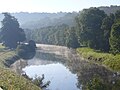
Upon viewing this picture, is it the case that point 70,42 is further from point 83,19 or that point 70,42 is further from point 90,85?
point 90,85

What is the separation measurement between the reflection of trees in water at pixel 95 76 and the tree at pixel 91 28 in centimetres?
1842

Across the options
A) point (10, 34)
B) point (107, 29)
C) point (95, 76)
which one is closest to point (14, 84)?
point (95, 76)

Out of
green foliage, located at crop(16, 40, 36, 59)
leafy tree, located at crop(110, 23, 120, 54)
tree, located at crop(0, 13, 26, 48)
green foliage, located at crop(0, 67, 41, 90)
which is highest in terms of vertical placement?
green foliage, located at crop(0, 67, 41, 90)

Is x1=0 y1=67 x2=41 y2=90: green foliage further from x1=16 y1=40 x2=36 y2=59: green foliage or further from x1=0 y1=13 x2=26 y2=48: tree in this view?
x1=0 y1=13 x2=26 y2=48: tree

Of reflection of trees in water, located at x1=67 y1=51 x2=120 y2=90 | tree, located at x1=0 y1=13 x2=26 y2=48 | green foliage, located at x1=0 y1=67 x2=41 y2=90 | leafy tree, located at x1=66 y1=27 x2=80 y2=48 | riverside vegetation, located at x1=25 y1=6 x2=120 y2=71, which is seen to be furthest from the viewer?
leafy tree, located at x1=66 y1=27 x2=80 y2=48

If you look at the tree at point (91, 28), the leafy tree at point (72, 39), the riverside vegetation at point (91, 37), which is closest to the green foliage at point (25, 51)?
the riverside vegetation at point (91, 37)

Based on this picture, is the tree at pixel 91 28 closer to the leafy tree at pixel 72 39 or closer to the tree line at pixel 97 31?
the tree line at pixel 97 31

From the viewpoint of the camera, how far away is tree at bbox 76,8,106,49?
108062mm

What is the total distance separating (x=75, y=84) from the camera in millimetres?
61938

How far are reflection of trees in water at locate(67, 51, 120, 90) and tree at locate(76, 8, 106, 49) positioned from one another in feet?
60.4

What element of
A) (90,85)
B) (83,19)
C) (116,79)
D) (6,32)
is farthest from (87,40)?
(90,85)

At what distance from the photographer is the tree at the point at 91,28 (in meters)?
108

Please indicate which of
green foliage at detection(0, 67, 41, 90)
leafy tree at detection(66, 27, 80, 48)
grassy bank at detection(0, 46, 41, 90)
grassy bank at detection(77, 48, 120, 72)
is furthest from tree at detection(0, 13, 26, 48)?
green foliage at detection(0, 67, 41, 90)

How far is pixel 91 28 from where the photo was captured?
114000 mm
